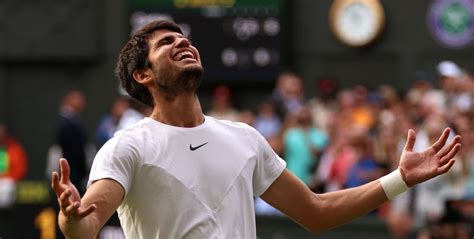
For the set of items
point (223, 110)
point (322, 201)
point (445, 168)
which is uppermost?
point (445, 168)

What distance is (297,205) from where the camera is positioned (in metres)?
5.52

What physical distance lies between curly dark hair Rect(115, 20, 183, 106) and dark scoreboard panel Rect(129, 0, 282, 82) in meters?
11.6

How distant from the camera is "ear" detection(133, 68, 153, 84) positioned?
5.30 meters

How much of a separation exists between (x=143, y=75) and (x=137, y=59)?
0.23ft

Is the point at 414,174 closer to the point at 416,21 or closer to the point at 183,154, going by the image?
the point at 183,154

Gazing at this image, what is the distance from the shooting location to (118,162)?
496 centimetres

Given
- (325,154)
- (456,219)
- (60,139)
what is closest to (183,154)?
(456,219)

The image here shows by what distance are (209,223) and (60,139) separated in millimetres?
10853

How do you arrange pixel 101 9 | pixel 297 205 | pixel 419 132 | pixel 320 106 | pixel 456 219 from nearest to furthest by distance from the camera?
1. pixel 297 205
2. pixel 456 219
3. pixel 419 132
4. pixel 320 106
5. pixel 101 9

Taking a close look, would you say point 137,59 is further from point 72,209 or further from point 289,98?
point 289,98

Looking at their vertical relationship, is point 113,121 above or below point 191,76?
below

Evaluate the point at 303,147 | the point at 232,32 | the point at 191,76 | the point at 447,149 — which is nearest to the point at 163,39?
the point at 191,76

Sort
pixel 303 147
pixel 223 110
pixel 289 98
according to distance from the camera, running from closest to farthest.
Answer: pixel 303 147
pixel 289 98
pixel 223 110

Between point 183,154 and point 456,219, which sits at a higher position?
point 183,154
